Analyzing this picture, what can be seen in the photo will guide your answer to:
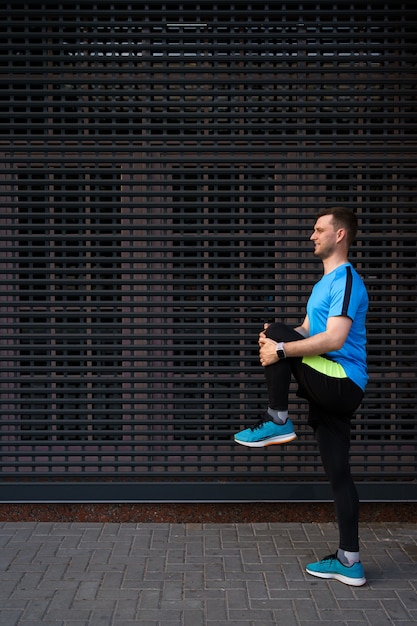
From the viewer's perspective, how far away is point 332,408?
4.65 metres

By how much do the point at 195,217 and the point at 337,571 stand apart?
277cm

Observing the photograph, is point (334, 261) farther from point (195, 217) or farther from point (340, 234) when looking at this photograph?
point (195, 217)

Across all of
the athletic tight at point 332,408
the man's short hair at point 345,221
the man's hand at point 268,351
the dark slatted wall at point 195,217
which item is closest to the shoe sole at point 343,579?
the athletic tight at point 332,408

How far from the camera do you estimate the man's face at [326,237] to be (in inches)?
184

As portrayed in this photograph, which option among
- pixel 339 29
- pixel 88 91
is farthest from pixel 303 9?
pixel 88 91

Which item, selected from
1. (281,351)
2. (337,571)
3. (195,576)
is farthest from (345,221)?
(195,576)

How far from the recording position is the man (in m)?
4.54

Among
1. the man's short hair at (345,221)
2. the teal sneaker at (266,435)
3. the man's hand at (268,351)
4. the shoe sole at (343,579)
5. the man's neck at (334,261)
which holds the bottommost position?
the shoe sole at (343,579)

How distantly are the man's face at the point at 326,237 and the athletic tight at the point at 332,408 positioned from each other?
51cm

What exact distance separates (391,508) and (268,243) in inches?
90.3

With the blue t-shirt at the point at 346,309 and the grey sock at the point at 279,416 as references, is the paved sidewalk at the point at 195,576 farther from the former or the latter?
the blue t-shirt at the point at 346,309

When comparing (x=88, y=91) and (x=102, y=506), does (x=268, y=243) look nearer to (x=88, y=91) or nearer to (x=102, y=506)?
(x=88, y=91)

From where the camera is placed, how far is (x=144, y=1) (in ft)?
19.4

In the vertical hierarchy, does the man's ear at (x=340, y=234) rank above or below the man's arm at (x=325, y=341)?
above
